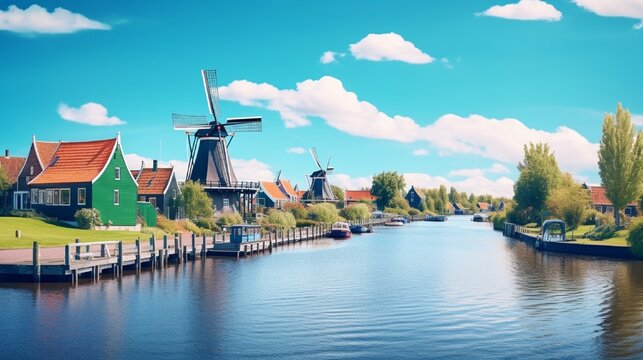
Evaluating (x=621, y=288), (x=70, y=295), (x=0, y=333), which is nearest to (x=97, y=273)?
(x=70, y=295)

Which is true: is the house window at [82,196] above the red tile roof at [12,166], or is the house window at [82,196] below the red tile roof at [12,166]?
below

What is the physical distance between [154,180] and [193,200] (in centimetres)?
790

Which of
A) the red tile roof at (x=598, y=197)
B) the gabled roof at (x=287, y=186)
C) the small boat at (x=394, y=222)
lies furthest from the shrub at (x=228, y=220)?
the small boat at (x=394, y=222)

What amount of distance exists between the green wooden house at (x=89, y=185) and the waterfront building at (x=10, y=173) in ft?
22.7

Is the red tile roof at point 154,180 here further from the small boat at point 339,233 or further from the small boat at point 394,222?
the small boat at point 394,222

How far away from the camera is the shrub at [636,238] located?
52.0 m

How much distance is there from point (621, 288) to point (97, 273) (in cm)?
3199

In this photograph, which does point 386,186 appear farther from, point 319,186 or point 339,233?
point 339,233

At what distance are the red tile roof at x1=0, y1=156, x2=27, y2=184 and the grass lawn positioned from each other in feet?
53.6

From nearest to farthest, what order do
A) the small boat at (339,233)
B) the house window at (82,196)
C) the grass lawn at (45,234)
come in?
the grass lawn at (45,234) → the house window at (82,196) → the small boat at (339,233)

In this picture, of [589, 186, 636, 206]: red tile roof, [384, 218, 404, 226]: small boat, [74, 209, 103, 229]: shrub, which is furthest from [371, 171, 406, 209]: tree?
[74, 209, 103, 229]: shrub

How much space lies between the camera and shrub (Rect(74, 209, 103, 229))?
57.5 meters

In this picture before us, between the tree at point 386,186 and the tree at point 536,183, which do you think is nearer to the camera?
the tree at point 536,183

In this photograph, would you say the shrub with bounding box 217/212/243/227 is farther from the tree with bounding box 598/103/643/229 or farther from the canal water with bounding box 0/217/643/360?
the tree with bounding box 598/103/643/229
